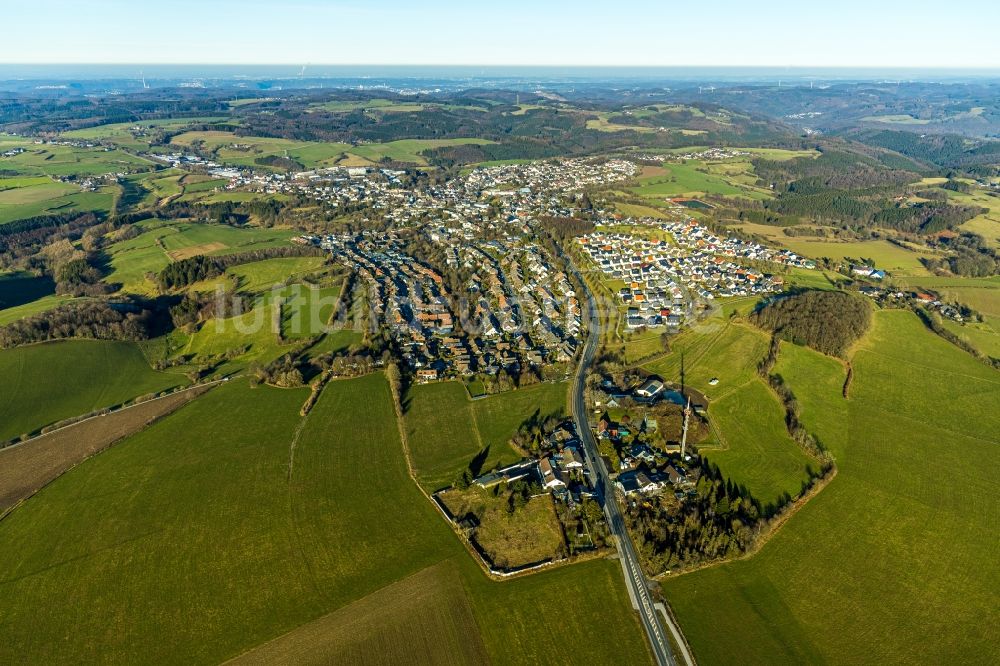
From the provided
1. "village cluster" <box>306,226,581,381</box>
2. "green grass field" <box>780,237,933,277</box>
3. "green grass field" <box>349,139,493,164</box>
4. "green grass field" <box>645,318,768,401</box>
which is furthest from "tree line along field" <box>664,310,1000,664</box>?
"green grass field" <box>349,139,493,164</box>

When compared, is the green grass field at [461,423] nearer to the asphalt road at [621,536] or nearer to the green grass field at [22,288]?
the asphalt road at [621,536]

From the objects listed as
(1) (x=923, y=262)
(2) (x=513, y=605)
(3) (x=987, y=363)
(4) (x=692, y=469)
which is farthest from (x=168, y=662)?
(1) (x=923, y=262)

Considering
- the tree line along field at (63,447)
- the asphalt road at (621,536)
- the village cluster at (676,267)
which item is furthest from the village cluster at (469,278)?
the tree line along field at (63,447)

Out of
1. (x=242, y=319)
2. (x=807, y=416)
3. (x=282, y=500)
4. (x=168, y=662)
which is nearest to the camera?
(x=168, y=662)

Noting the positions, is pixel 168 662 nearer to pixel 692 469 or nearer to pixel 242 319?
pixel 692 469

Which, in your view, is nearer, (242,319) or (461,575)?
(461,575)

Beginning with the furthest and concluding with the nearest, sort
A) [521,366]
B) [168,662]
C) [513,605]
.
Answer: [521,366] < [513,605] < [168,662]

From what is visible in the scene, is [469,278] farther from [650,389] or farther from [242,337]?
[650,389]

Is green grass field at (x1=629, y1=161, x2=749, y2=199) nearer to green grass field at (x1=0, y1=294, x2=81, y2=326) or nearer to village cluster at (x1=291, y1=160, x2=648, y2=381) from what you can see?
village cluster at (x1=291, y1=160, x2=648, y2=381)

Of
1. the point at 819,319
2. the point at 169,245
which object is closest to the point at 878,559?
the point at 819,319
